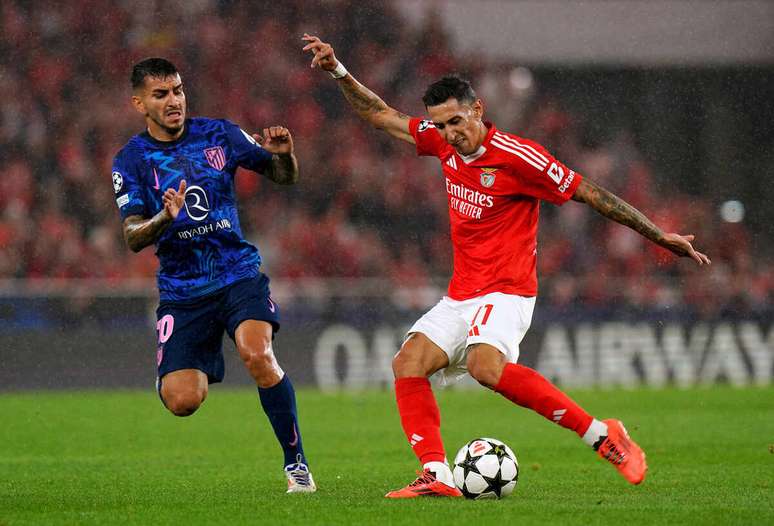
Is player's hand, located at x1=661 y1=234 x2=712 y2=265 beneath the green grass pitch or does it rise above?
above

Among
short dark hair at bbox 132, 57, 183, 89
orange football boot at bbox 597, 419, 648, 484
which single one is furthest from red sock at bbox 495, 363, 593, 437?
short dark hair at bbox 132, 57, 183, 89

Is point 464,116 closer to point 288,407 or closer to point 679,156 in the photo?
point 288,407

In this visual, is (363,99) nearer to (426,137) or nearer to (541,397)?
(426,137)

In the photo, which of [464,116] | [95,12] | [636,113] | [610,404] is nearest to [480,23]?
[636,113]

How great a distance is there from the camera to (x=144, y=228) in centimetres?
593

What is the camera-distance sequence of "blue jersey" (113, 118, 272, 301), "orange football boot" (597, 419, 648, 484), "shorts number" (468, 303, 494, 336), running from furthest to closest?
"blue jersey" (113, 118, 272, 301), "shorts number" (468, 303, 494, 336), "orange football boot" (597, 419, 648, 484)

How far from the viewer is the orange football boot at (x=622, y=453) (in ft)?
18.8

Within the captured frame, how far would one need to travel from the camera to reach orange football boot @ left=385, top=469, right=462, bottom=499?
585 centimetres

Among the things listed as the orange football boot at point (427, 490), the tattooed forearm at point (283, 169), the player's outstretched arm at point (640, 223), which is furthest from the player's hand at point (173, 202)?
the player's outstretched arm at point (640, 223)

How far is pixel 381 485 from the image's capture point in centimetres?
659

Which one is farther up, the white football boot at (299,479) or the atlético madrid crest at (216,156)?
the atlético madrid crest at (216,156)

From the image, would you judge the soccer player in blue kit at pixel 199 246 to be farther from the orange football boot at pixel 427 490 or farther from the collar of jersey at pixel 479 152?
the collar of jersey at pixel 479 152

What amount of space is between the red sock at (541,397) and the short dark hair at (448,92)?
1.34m

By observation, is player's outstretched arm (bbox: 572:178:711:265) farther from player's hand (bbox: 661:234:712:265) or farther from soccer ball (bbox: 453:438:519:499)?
soccer ball (bbox: 453:438:519:499)
